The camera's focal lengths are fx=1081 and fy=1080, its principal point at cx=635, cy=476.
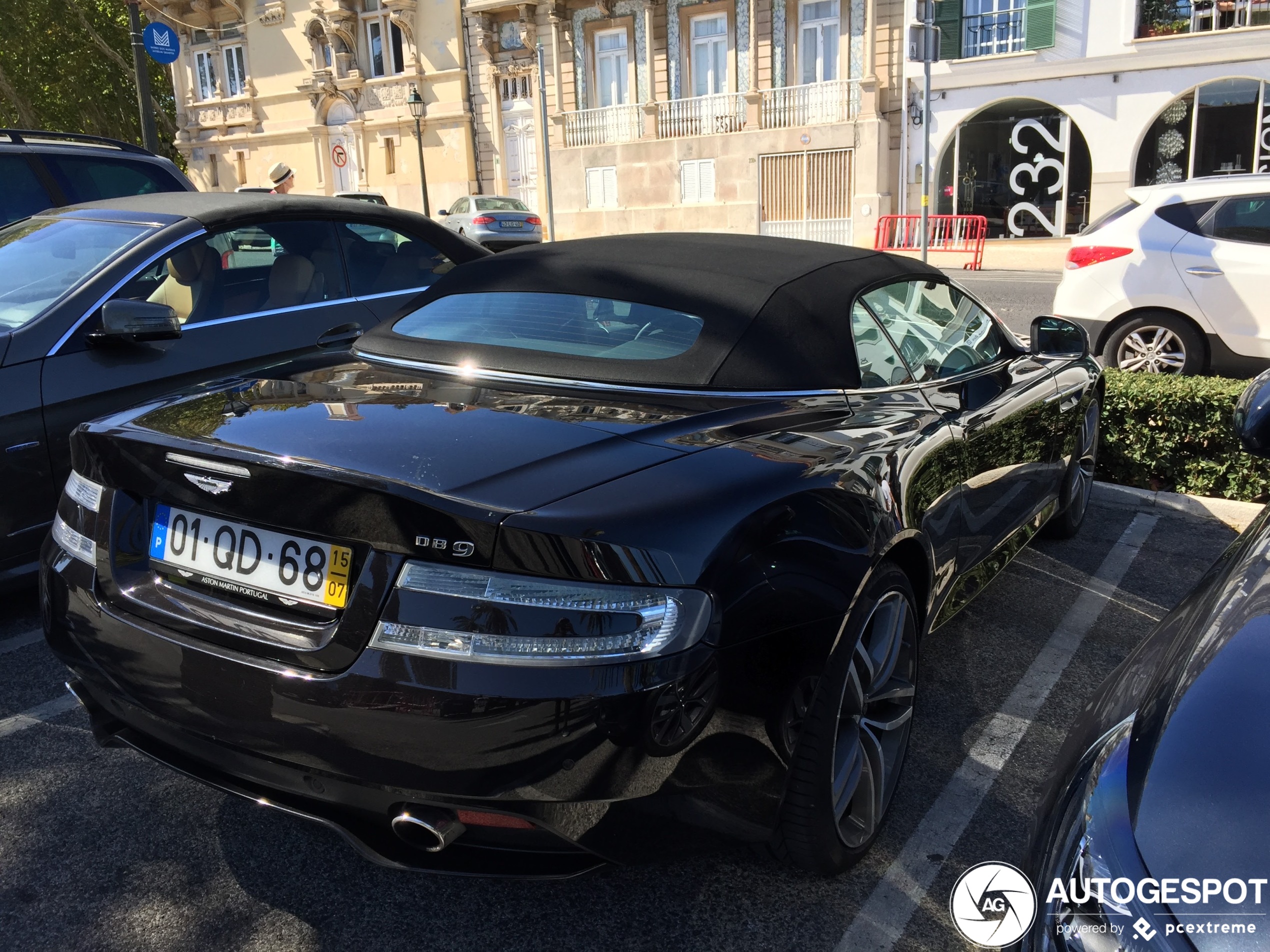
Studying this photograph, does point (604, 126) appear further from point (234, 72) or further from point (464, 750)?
point (464, 750)

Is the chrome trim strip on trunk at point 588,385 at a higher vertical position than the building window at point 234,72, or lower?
lower

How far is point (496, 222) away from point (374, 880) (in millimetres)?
24019

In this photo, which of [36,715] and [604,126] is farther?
[604,126]

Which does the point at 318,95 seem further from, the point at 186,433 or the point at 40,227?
the point at 186,433

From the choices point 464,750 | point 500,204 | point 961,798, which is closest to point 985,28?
point 500,204

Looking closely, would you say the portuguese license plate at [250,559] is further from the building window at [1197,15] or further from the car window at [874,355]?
the building window at [1197,15]

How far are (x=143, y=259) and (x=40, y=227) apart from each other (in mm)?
901

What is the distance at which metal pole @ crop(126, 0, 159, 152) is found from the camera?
38.9 ft

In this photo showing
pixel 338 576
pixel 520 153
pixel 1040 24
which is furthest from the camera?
pixel 520 153

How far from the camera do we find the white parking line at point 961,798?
7.70 ft

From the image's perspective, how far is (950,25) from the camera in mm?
24094

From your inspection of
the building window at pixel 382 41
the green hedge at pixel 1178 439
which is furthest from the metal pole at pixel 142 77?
the building window at pixel 382 41

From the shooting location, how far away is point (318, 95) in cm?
3547

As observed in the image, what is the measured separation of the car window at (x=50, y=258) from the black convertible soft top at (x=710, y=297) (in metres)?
1.72
